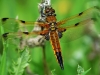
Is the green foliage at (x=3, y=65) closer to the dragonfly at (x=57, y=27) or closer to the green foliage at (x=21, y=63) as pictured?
the green foliage at (x=21, y=63)

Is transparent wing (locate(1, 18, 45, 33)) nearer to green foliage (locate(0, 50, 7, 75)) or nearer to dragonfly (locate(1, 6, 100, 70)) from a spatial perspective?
dragonfly (locate(1, 6, 100, 70))

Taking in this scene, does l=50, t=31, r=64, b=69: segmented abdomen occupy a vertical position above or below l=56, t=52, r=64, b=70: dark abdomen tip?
above

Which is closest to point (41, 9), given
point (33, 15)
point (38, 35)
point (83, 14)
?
point (38, 35)

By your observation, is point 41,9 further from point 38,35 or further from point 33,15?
point 33,15

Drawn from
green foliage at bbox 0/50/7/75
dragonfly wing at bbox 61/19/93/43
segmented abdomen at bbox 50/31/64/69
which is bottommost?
green foliage at bbox 0/50/7/75

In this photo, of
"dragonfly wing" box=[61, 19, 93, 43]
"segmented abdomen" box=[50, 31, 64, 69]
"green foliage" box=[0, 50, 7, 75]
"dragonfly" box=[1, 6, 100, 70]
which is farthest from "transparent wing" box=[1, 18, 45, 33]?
"green foliage" box=[0, 50, 7, 75]
